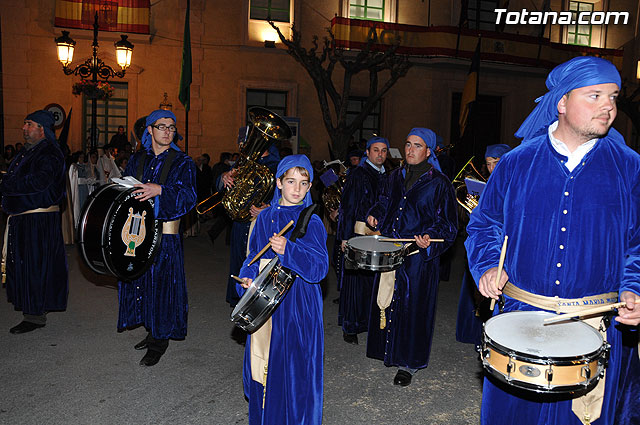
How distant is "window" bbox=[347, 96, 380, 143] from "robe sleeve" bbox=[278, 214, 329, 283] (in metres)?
18.3

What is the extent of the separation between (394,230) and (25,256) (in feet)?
12.4

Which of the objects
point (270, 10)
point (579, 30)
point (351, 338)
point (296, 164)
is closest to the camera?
point (296, 164)

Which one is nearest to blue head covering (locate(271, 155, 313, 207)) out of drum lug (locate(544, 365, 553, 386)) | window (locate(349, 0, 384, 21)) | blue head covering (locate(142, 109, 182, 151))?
blue head covering (locate(142, 109, 182, 151))

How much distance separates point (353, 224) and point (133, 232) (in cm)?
275

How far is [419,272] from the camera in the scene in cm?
506

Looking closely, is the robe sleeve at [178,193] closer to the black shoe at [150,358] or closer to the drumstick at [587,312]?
the black shoe at [150,358]

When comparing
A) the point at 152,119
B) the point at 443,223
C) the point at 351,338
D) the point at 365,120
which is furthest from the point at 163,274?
the point at 365,120

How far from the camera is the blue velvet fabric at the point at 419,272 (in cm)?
501

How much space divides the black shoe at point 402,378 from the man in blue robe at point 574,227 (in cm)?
204

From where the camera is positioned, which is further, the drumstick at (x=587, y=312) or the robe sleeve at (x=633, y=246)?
the robe sleeve at (x=633, y=246)

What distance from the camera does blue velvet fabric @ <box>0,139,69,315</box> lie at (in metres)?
5.71

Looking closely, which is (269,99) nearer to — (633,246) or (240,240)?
(240,240)

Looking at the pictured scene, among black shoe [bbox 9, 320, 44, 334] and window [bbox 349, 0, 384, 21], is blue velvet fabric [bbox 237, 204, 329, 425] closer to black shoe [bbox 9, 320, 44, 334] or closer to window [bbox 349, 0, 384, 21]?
black shoe [bbox 9, 320, 44, 334]

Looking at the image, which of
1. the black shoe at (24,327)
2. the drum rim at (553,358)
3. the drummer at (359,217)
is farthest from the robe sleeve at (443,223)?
the black shoe at (24,327)
